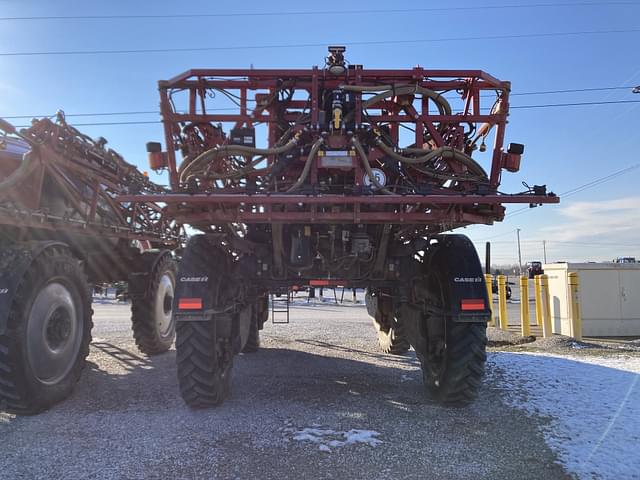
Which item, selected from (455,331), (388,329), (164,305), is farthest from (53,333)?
(388,329)

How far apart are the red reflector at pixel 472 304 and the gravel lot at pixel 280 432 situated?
1098 mm

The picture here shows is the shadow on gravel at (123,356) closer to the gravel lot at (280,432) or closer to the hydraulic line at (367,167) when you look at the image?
the gravel lot at (280,432)

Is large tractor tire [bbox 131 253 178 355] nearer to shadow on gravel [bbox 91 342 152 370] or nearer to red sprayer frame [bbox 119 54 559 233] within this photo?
shadow on gravel [bbox 91 342 152 370]

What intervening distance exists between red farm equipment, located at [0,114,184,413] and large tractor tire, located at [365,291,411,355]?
3937 mm

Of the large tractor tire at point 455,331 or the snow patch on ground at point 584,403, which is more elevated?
the large tractor tire at point 455,331

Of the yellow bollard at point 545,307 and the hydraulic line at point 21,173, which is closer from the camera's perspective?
the hydraulic line at point 21,173

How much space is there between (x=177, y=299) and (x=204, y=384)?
0.92 meters

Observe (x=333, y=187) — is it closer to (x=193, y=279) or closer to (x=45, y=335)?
(x=193, y=279)

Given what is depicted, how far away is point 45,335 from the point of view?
5047 mm

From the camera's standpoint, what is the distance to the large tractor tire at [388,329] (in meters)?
7.79

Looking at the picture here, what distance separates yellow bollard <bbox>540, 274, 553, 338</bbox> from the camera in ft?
33.5

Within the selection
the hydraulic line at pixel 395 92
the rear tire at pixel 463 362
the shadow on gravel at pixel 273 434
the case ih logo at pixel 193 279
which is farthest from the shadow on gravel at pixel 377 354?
the hydraulic line at pixel 395 92

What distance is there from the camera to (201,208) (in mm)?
4629

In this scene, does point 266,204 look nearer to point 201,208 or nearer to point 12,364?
Answer: point 201,208
